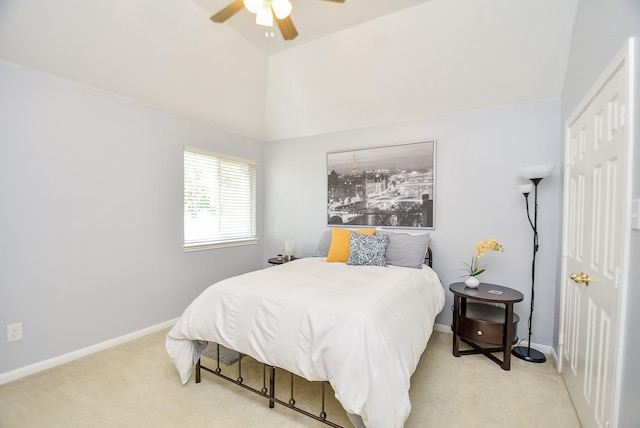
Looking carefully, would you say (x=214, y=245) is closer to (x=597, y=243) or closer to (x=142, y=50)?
(x=142, y=50)

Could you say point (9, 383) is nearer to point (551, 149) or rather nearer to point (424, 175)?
point (424, 175)

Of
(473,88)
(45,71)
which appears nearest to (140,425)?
(45,71)

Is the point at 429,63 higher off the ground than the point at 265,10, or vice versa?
the point at 429,63

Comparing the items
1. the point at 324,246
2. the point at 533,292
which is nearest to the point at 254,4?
the point at 324,246

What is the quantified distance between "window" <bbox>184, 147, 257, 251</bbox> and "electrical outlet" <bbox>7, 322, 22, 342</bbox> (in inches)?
59.4

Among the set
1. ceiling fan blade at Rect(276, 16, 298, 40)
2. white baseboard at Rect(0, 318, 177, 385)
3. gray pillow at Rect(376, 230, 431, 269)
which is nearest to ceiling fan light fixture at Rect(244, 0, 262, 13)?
ceiling fan blade at Rect(276, 16, 298, 40)

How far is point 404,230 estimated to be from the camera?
3.47 metres

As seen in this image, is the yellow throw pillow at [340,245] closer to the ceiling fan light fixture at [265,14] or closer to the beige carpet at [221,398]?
the beige carpet at [221,398]

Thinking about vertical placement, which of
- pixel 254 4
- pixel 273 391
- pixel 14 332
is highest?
pixel 254 4

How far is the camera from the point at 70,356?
2.48 meters

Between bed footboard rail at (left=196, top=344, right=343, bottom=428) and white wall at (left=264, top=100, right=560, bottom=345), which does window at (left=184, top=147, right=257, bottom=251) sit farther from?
white wall at (left=264, top=100, right=560, bottom=345)

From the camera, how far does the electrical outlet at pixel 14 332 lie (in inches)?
85.8

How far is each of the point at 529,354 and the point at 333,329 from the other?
224 cm

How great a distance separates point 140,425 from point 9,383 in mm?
1303
